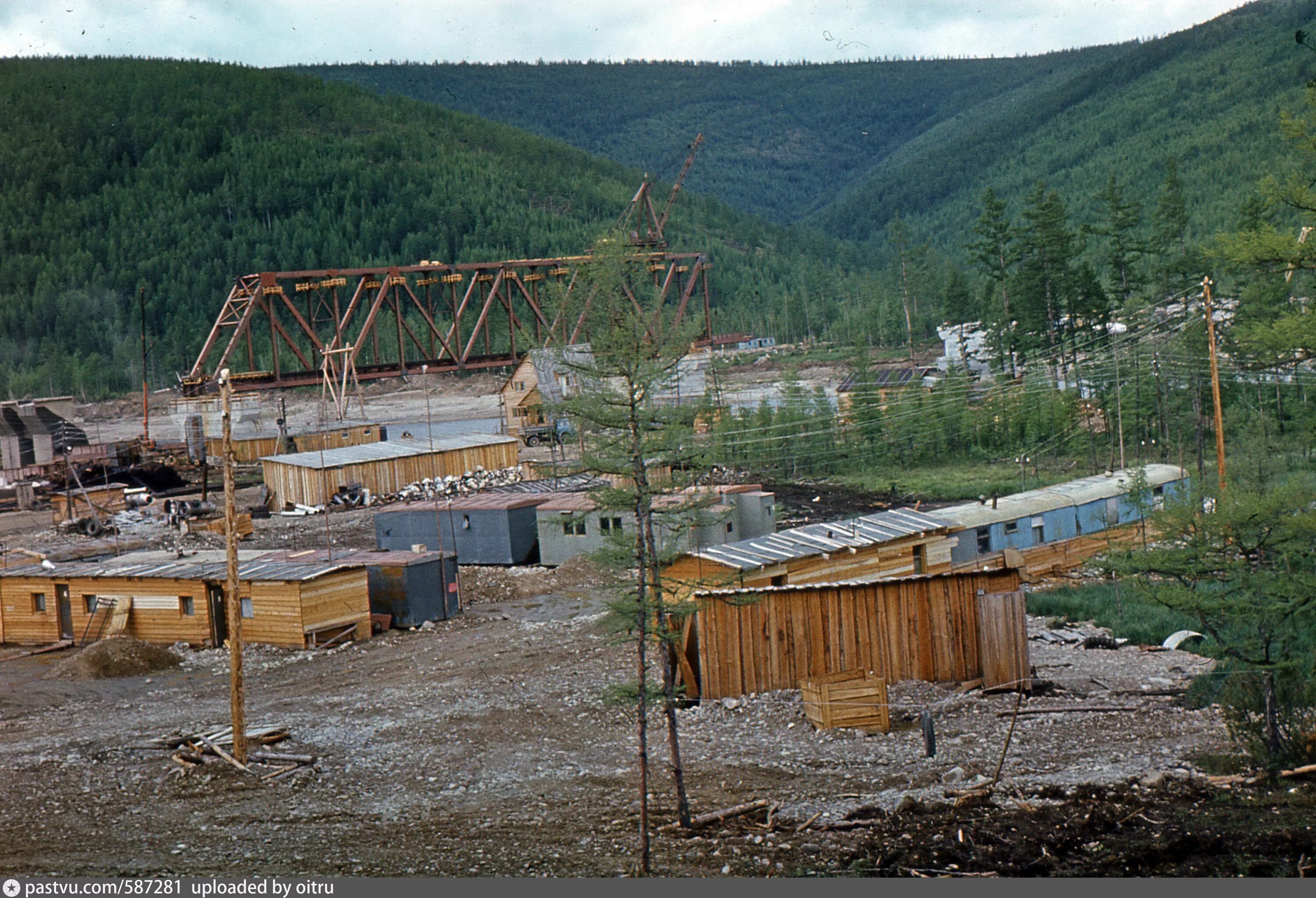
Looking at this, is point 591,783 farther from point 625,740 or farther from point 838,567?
point 838,567

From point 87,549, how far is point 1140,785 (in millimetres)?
30385

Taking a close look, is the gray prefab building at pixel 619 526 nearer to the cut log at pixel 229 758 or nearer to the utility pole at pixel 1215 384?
the utility pole at pixel 1215 384

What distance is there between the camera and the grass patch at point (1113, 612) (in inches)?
977

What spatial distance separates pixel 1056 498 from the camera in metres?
35.1

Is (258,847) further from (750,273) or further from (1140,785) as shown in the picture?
(750,273)

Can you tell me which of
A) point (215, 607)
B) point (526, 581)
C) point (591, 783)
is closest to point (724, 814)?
point (591, 783)

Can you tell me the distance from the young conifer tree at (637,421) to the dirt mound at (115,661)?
1542cm

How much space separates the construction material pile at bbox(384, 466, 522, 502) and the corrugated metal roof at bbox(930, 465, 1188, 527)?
21.4m

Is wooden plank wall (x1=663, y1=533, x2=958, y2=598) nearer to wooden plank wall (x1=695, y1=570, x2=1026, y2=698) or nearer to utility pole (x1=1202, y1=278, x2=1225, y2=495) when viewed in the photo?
wooden plank wall (x1=695, y1=570, x2=1026, y2=698)

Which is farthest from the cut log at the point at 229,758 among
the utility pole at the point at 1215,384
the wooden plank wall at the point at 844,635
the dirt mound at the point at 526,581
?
the utility pole at the point at 1215,384

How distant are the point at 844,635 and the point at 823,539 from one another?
24.1ft

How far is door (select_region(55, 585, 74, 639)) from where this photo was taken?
30047 millimetres

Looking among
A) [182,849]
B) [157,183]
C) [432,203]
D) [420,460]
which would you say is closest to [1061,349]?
[420,460]

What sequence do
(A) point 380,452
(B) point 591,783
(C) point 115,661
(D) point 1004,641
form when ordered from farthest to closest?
(A) point 380,452
(C) point 115,661
(D) point 1004,641
(B) point 591,783
